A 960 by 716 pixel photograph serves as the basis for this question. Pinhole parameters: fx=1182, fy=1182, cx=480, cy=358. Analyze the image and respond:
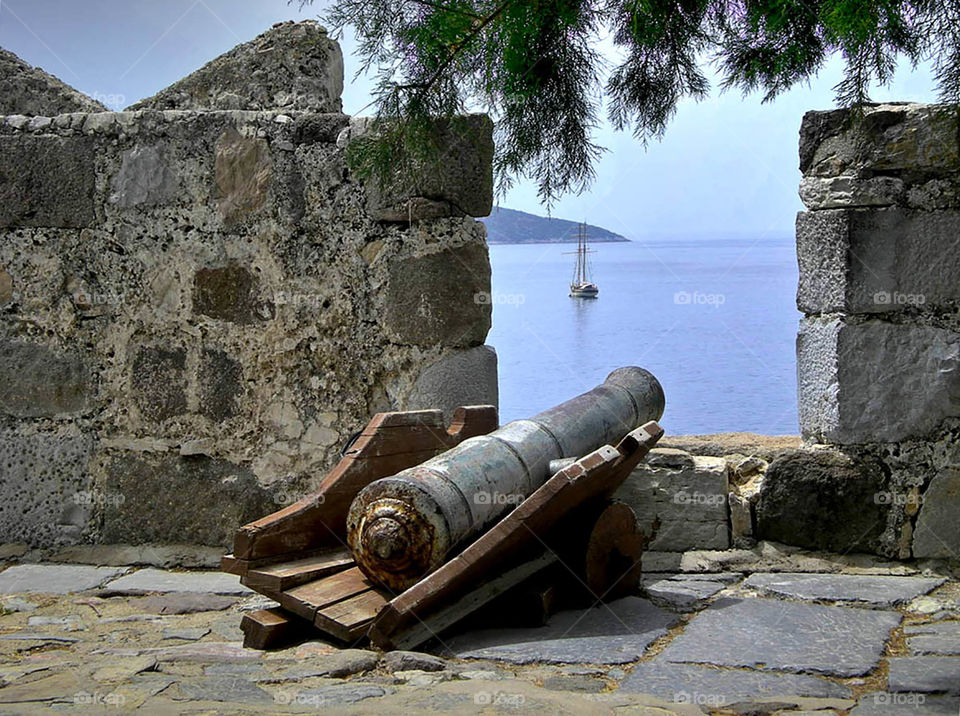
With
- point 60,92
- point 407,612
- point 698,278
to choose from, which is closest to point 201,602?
point 407,612

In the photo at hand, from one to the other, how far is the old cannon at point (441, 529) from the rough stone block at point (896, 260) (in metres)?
1.16

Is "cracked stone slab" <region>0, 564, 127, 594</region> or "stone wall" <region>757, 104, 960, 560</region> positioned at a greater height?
"stone wall" <region>757, 104, 960, 560</region>

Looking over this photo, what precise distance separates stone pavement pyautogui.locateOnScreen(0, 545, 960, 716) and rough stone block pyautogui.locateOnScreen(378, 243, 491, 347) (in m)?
1.20

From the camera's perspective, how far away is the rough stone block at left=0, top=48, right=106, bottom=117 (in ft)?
17.6

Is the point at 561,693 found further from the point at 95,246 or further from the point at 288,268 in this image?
the point at 95,246

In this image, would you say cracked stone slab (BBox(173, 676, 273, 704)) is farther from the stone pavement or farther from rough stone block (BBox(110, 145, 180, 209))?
rough stone block (BBox(110, 145, 180, 209))

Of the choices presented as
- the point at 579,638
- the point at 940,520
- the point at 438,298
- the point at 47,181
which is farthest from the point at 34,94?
the point at 940,520

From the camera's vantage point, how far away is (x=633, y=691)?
3180 mm

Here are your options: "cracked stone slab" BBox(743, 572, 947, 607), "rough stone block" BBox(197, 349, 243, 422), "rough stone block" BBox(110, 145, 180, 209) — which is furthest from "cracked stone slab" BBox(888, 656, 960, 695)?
"rough stone block" BBox(110, 145, 180, 209)

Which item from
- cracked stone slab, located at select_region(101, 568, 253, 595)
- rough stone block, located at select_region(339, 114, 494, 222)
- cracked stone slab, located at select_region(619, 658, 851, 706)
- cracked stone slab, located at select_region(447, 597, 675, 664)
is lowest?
cracked stone slab, located at select_region(101, 568, 253, 595)

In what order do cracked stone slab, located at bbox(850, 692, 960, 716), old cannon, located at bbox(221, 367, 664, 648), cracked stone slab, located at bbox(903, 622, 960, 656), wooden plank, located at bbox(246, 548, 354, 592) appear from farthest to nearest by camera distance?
1. wooden plank, located at bbox(246, 548, 354, 592)
2. old cannon, located at bbox(221, 367, 664, 648)
3. cracked stone slab, located at bbox(903, 622, 960, 656)
4. cracked stone slab, located at bbox(850, 692, 960, 716)

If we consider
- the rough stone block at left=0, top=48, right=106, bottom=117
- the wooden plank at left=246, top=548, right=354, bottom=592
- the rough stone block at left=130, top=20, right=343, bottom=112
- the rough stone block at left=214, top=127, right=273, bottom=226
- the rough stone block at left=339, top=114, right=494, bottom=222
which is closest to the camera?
the wooden plank at left=246, top=548, right=354, bottom=592

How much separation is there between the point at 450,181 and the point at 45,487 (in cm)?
220

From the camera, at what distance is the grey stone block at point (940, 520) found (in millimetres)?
4672
